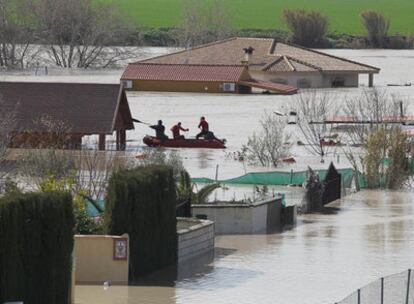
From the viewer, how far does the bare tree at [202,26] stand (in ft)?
388

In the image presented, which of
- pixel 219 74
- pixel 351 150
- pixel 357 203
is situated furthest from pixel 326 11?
pixel 357 203

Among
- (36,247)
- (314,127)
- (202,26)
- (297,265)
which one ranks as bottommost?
(297,265)

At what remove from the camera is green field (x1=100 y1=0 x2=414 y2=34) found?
490 ft

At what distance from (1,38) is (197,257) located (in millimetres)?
73516

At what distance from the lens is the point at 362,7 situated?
570ft

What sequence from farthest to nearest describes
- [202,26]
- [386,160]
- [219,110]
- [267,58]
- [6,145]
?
[202,26] → [267,58] → [219,110] → [386,160] → [6,145]

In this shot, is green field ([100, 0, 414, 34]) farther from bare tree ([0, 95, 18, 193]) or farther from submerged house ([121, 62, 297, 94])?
bare tree ([0, 95, 18, 193])

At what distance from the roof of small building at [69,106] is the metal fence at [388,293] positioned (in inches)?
928

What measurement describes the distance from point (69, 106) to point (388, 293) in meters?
27.7

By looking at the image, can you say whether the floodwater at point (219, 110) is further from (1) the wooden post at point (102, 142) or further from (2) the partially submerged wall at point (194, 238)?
(2) the partially submerged wall at point (194, 238)

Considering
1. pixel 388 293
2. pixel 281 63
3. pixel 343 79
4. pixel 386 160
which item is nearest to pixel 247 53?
pixel 281 63

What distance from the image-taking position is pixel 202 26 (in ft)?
394

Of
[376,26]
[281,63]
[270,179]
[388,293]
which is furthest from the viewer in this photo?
[376,26]

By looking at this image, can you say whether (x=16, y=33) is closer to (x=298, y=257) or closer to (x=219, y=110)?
(x=219, y=110)
